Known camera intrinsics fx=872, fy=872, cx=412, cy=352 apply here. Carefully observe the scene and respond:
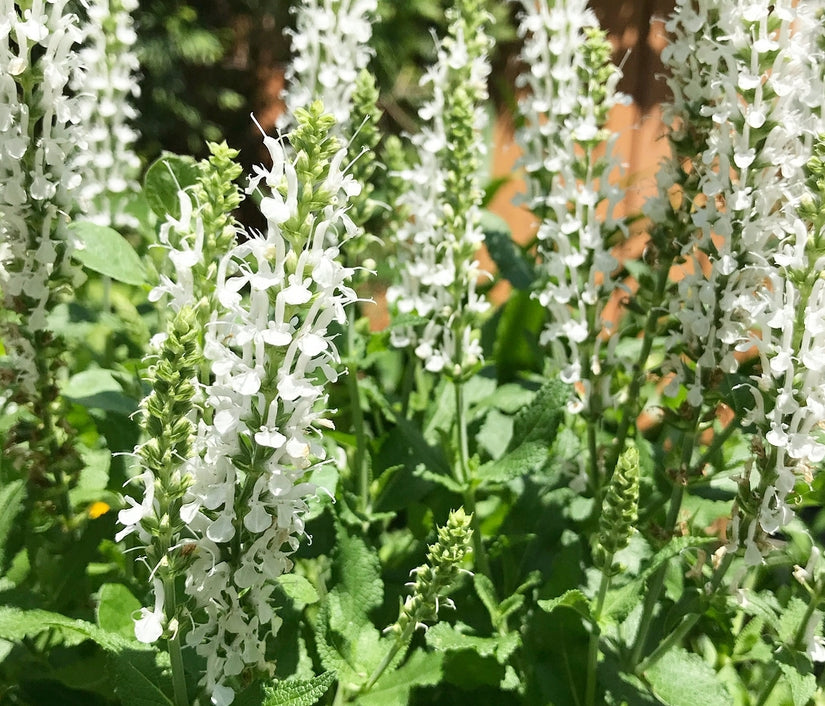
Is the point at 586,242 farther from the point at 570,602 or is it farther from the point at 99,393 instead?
the point at 99,393

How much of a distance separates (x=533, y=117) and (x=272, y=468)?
1.13 m

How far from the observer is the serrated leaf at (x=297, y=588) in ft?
3.75

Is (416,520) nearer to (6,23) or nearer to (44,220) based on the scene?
(44,220)

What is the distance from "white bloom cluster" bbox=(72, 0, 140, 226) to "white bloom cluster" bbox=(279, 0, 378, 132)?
0.36 metres

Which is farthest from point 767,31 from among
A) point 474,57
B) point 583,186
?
point 474,57

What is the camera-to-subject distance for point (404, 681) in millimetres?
1196

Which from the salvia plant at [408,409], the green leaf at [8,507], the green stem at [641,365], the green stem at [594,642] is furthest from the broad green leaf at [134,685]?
the green stem at [641,365]

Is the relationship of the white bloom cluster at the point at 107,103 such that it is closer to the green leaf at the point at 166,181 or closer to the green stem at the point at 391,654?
the green leaf at the point at 166,181

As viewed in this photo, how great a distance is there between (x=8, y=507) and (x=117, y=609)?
0.28 meters

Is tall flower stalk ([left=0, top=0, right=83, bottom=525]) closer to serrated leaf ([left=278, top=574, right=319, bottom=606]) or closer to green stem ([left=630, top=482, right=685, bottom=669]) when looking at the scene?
serrated leaf ([left=278, top=574, right=319, bottom=606])

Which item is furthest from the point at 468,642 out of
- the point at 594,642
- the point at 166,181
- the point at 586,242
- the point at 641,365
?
the point at 166,181

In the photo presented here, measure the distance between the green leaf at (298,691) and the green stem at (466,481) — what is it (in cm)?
50

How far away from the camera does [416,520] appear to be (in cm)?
163

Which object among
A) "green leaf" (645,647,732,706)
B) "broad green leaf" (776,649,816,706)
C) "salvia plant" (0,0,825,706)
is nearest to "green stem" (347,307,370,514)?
"salvia plant" (0,0,825,706)
